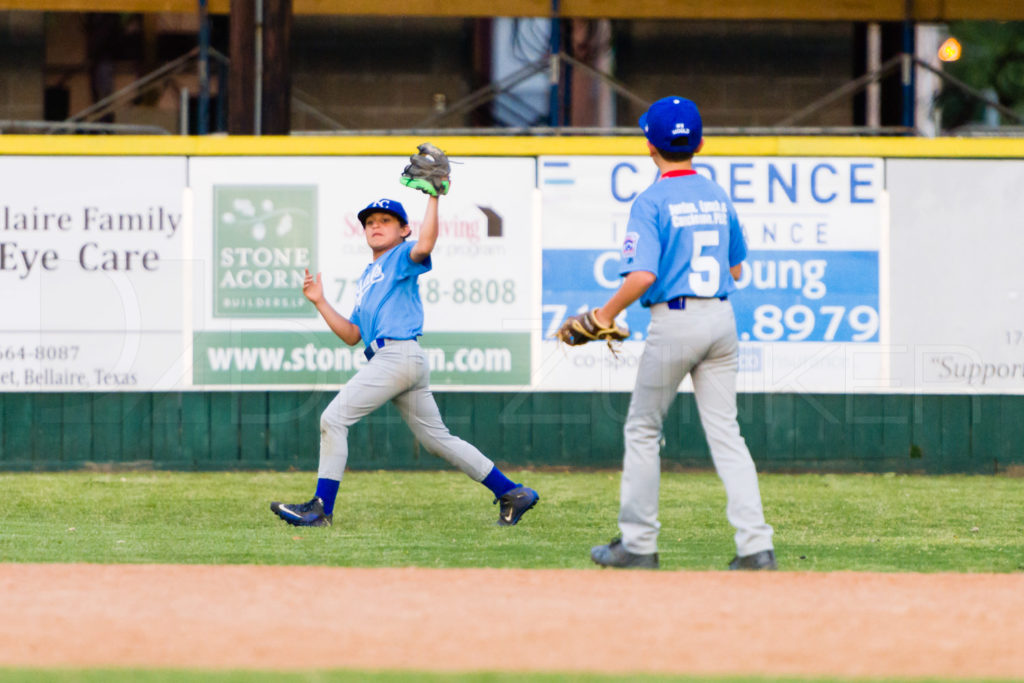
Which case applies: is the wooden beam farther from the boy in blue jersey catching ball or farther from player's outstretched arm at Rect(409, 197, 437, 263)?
player's outstretched arm at Rect(409, 197, 437, 263)

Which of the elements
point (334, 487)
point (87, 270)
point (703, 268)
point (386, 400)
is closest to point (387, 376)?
point (386, 400)

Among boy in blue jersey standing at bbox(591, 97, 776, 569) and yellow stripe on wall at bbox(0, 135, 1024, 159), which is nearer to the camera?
boy in blue jersey standing at bbox(591, 97, 776, 569)

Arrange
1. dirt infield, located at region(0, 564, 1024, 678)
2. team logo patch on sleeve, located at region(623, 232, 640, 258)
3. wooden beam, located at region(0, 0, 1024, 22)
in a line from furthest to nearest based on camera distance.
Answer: wooden beam, located at region(0, 0, 1024, 22)
team logo patch on sleeve, located at region(623, 232, 640, 258)
dirt infield, located at region(0, 564, 1024, 678)

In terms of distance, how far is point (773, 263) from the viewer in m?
11.9

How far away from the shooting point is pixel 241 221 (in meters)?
11.9

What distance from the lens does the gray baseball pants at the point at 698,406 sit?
20.1 ft

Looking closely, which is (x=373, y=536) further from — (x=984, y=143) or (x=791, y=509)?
(x=984, y=143)

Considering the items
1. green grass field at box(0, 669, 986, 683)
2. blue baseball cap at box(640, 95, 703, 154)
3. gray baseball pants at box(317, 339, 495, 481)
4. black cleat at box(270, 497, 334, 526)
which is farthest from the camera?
gray baseball pants at box(317, 339, 495, 481)

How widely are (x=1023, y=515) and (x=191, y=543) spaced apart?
507cm

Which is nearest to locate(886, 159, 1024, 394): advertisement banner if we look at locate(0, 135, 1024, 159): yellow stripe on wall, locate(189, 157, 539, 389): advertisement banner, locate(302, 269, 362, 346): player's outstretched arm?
locate(0, 135, 1024, 159): yellow stripe on wall

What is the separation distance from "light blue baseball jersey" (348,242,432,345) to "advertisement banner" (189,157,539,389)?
3.81 m

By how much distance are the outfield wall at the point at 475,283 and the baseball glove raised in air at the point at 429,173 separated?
4.31 m

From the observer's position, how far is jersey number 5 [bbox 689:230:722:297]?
6.14 m

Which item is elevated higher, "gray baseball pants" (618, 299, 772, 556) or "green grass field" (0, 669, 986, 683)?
"gray baseball pants" (618, 299, 772, 556)
